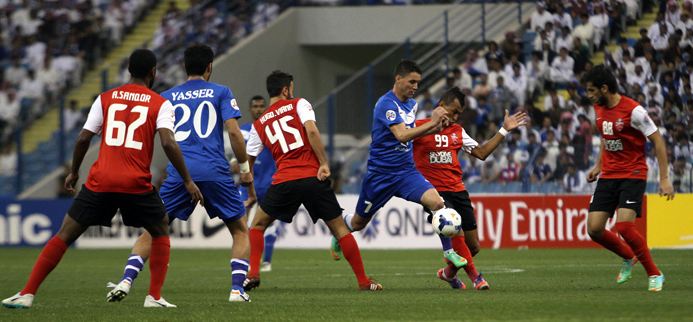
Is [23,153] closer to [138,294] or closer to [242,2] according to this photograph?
[242,2]

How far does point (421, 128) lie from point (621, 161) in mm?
2160

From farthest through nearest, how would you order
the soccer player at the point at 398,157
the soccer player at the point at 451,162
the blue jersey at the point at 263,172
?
1. the blue jersey at the point at 263,172
2. the soccer player at the point at 451,162
3. the soccer player at the point at 398,157

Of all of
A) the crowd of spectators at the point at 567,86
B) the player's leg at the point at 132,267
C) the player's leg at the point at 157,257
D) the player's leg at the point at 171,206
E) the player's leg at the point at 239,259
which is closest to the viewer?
the player's leg at the point at 157,257

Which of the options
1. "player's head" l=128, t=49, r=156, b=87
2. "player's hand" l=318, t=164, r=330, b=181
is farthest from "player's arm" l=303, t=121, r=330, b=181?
"player's head" l=128, t=49, r=156, b=87

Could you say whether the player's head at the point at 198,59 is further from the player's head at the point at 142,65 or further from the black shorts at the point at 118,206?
the black shorts at the point at 118,206

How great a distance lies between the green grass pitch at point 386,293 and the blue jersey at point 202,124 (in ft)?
4.00

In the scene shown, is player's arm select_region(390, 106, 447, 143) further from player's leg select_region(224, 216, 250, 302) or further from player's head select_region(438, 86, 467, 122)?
player's leg select_region(224, 216, 250, 302)

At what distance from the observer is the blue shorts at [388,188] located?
1361cm

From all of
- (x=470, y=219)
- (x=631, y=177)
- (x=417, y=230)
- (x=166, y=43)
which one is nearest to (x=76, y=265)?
(x=417, y=230)

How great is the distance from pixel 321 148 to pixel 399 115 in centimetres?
107

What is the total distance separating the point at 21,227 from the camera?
28.1 m

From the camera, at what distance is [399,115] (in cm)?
1355

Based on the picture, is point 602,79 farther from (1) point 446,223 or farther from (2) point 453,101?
Answer: (1) point 446,223

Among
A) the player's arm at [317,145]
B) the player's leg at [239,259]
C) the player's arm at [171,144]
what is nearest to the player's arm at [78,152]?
the player's arm at [171,144]
